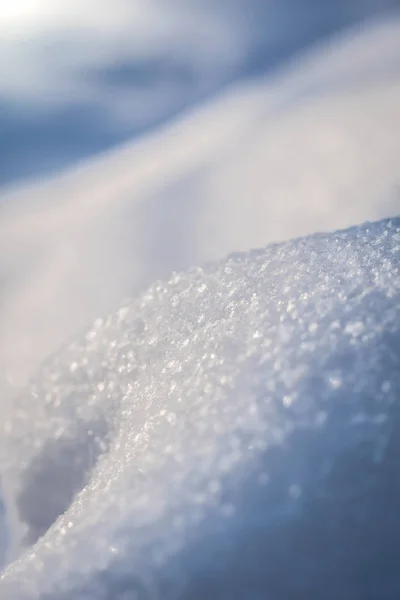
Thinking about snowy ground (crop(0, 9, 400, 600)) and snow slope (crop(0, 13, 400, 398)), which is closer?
snowy ground (crop(0, 9, 400, 600))

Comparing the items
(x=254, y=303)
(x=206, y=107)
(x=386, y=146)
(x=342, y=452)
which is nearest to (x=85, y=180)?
(x=206, y=107)

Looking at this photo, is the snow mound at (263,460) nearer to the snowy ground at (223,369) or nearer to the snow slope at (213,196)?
the snowy ground at (223,369)

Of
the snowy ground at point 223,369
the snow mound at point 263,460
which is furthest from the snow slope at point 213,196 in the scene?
the snow mound at point 263,460

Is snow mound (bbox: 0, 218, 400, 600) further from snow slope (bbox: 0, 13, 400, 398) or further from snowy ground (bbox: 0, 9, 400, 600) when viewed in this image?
snow slope (bbox: 0, 13, 400, 398)

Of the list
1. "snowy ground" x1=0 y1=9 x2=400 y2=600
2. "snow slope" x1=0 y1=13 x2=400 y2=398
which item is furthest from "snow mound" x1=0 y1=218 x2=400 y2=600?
"snow slope" x1=0 y1=13 x2=400 y2=398

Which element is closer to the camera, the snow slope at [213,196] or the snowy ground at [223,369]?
the snowy ground at [223,369]

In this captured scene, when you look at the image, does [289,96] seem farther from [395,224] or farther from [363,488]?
[363,488]

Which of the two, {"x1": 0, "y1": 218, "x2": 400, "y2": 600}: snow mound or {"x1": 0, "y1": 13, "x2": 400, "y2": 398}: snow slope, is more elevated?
{"x1": 0, "y1": 13, "x2": 400, "y2": 398}: snow slope
